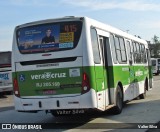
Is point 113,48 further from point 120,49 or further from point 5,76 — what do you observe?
point 5,76

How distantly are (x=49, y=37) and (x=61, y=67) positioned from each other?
0.96 meters

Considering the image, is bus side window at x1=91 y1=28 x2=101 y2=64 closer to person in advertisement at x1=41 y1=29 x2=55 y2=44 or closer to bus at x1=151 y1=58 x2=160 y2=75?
person in advertisement at x1=41 y1=29 x2=55 y2=44

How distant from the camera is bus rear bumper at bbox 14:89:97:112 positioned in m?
11.1

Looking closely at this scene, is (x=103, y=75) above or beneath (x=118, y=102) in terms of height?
above

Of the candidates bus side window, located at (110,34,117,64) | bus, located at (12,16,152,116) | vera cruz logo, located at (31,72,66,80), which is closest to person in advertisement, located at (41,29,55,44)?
bus, located at (12,16,152,116)

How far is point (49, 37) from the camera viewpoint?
11.8 metres

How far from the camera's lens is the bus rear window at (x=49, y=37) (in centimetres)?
1151

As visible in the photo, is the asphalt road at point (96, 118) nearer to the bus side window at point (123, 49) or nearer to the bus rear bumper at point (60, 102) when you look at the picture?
the bus rear bumper at point (60, 102)

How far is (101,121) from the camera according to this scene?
1277cm

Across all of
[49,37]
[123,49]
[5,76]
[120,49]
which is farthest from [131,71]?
[5,76]

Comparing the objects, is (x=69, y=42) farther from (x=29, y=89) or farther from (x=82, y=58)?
(x=29, y=89)

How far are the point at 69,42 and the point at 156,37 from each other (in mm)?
122538

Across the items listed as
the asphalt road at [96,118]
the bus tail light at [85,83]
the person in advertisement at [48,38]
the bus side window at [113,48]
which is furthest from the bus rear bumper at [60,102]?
the bus side window at [113,48]

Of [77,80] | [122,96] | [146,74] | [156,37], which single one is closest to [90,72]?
[77,80]
